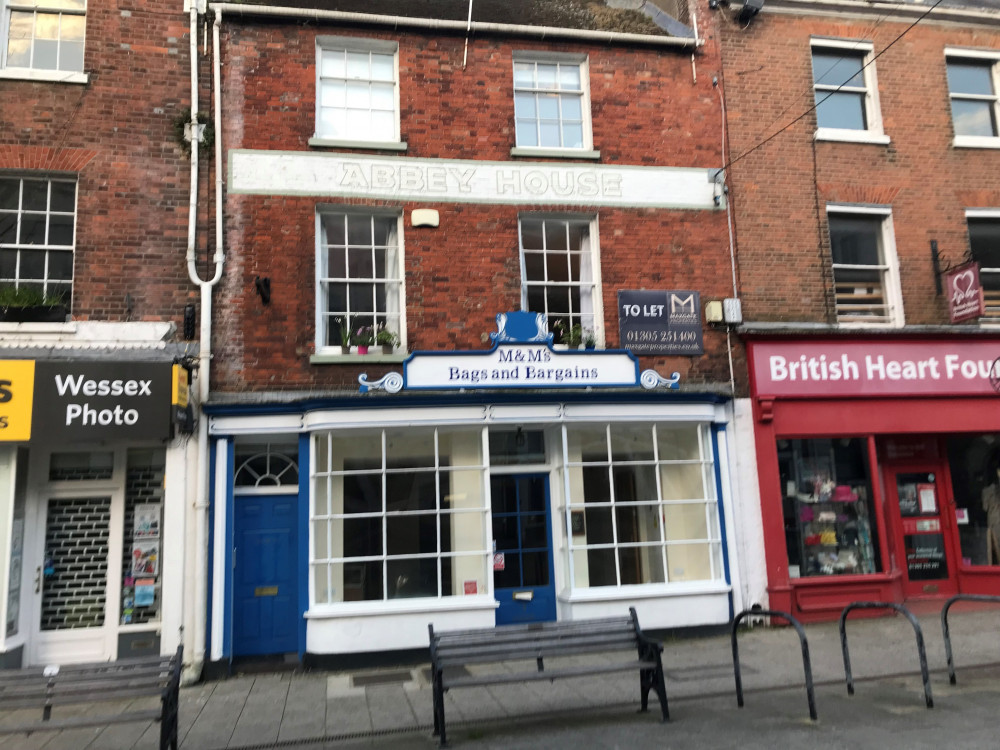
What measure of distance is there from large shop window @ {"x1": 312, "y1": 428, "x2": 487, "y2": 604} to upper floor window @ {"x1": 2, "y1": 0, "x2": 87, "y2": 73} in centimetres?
603

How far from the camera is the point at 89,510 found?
913 cm

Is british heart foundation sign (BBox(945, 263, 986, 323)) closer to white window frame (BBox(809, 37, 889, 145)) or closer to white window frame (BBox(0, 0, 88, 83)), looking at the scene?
white window frame (BBox(809, 37, 889, 145))

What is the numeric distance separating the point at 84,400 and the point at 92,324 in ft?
3.58

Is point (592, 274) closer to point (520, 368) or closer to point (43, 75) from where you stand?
point (520, 368)

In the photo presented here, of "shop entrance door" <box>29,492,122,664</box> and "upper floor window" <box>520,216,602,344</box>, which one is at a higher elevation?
"upper floor window" <box>520,216,602,344</box>

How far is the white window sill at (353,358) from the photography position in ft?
31.2

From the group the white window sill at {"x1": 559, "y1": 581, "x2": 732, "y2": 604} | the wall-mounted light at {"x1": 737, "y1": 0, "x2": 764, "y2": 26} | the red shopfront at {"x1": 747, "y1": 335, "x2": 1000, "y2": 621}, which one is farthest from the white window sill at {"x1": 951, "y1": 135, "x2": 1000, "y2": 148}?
the white window sill at {"x1": 559, "y1": 581, "x2": 732, "y2": 604}

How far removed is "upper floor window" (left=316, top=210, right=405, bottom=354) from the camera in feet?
32.5

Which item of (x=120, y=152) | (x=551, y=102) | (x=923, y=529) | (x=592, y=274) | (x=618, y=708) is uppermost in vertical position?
(x=551, y=102)

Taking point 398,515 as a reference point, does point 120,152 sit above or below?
above

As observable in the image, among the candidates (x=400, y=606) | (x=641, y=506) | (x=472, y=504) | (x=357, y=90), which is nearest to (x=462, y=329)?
(x=472, y=504)

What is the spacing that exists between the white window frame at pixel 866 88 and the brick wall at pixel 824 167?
10cm

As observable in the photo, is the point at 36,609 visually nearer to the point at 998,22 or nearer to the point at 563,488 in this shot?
the point at 563,488

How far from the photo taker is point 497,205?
10328 millimetres
